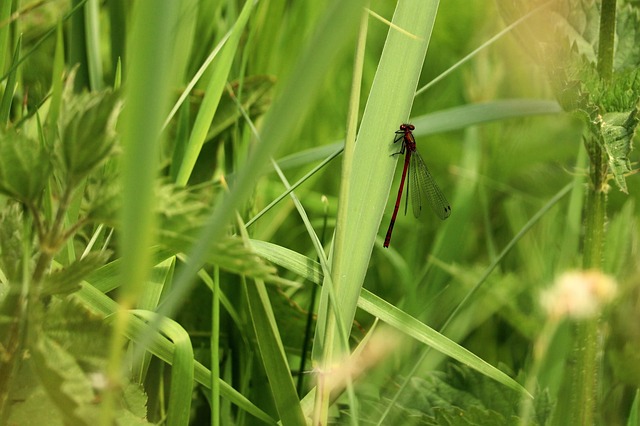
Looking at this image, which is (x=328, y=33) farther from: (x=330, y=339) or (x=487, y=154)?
(x=487, y=154)

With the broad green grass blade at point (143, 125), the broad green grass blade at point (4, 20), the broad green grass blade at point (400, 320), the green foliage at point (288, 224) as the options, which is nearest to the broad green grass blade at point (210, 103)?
the green foliage at point (288, 224)

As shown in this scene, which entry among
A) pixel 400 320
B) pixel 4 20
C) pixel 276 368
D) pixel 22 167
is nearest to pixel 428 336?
pixel 400 320

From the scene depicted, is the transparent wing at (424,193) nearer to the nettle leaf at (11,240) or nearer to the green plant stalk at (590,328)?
the green plant stalk at (590,328)

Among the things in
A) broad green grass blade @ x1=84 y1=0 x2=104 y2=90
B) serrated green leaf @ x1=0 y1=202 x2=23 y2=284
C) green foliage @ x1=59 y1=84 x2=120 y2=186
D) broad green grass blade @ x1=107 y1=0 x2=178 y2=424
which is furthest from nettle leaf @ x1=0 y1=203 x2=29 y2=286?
broad green grass blade @ x1=84 y1=0 x2=104 y2=90

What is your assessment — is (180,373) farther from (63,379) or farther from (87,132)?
(87,132)

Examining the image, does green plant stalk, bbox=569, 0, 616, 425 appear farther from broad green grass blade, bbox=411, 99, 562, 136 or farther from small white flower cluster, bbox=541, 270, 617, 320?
broad green grass blade, bbox=411, 99, 562, 136
